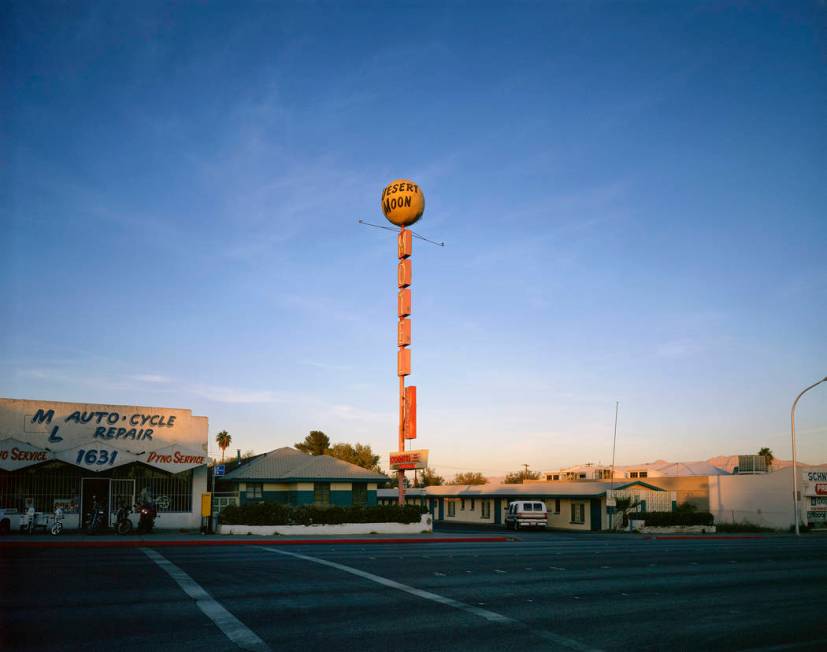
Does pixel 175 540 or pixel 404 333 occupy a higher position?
pixel 404 333

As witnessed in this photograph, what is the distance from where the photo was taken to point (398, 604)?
12125 mm

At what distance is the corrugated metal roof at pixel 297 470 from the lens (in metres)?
43.1

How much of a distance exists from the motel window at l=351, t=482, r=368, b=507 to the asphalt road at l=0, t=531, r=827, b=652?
2403 centimetres

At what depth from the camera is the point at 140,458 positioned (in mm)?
33094

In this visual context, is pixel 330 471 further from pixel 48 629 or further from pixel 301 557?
pixel 48 629

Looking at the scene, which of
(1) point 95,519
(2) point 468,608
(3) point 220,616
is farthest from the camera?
(1) point 95,519

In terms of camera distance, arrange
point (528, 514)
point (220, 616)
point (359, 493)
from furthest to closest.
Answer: point (528, 514)
point (359, 493)
point (220, 616)

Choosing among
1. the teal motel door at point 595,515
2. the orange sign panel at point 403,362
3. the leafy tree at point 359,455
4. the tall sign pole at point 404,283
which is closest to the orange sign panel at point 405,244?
the tall sign pole at point 404,283

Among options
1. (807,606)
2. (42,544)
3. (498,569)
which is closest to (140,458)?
(42,544)

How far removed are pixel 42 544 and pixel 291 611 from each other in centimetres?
1669

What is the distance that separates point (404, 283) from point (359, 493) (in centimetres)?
1338

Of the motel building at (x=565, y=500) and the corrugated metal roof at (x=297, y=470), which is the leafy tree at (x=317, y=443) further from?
the corrugated metal roof at (x=297, y=470)

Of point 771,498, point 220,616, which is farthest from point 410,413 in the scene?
point 771,498

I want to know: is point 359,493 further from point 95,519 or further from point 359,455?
point 359,455
